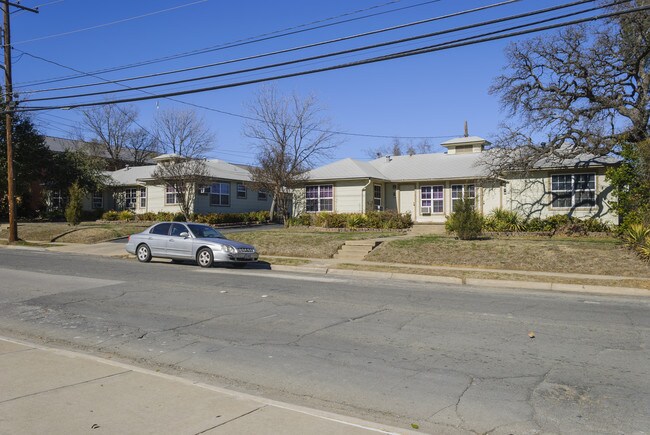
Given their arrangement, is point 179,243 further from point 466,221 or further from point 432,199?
point 432,199

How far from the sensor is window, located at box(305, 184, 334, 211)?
32562mm

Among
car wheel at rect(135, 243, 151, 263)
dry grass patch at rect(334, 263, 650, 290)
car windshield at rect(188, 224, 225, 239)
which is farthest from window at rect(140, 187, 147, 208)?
dry grass patch at rect(334, 263, 650, 290)

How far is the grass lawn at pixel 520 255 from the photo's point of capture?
16.4 meters

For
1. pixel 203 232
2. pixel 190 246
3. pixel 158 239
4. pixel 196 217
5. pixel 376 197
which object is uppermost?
pixel 376 197

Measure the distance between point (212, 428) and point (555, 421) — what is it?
9.86 feet

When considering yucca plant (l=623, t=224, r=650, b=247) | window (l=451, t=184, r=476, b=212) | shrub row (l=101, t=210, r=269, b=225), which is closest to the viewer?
yucca plant (l=623, t=224, r=650, b=247)

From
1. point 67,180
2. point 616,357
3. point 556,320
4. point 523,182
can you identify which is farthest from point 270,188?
point 616,357

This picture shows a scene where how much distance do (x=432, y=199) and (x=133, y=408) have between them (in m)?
27.8

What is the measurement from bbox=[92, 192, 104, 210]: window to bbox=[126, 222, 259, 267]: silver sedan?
1075 inches

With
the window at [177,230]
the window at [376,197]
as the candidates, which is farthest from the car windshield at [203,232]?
the window at [376,197]

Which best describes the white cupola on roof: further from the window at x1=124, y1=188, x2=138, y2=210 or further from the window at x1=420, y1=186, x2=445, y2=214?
the window at x1=124, y1=188, x2=138, y2=210

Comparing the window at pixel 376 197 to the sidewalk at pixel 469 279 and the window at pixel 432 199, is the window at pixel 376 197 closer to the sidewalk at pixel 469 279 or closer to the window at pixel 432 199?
the window at pixel 432 199

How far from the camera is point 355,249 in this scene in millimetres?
20969

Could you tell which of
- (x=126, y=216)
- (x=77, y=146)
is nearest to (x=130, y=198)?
(x=126, y=216)
